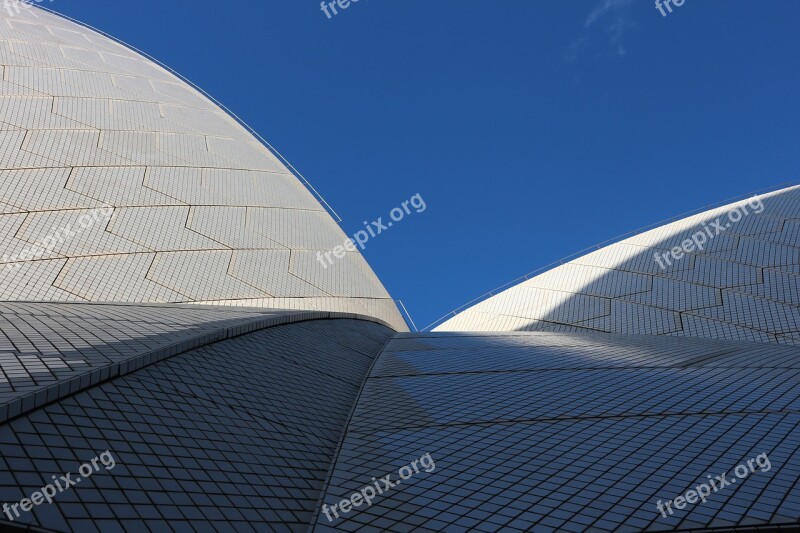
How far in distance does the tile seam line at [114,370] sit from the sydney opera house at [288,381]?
3 centimetres

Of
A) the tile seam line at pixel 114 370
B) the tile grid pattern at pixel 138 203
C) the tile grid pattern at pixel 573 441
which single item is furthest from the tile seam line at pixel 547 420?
the tile grid pattern at pixel 138 203

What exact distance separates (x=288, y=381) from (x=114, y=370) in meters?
2.72

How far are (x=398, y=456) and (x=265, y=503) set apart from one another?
170 centimetres

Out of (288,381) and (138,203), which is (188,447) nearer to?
(288,381)

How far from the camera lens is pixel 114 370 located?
639 centimetres

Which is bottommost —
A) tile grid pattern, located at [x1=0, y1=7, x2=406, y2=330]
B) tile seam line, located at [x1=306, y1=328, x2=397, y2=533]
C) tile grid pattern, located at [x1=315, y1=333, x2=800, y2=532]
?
tile grid pattern, located at [x1=315, y1=333, x2=800, y2=532]

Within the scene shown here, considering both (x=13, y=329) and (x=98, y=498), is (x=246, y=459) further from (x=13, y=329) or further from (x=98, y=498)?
(x=13, y=329)

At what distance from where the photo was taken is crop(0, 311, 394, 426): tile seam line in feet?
16.5

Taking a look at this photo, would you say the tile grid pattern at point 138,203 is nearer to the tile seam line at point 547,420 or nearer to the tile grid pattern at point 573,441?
the tile grid pattern at point 573,441

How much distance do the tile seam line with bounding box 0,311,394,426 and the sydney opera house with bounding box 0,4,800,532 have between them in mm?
30

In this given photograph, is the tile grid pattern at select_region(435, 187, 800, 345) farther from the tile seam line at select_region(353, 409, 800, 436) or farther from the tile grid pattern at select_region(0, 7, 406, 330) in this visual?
the tile seam line at select_region(353, 409, 800, 436)

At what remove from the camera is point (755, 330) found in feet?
60.5

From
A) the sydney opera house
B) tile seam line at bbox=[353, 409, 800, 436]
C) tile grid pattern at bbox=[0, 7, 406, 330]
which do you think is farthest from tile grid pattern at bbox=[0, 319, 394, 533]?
tile grid pattern at bbox=[0, 7, 406, 330]

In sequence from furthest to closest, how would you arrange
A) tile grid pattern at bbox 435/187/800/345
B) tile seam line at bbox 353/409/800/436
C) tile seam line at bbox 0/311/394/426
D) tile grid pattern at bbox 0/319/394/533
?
tile grid pattern at bbox 435/187/800/345 < tile seam line at bbox 353/409/800/436 < tile seam line at bbox 0/311/394/426 < tile grid pattern at bbox 0/319/394/533
